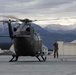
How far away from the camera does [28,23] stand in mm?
28969

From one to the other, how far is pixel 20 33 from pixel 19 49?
1750 millimetres

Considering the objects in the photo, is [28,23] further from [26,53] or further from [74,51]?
[74,51]

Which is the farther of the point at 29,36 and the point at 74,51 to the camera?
the point at 74,51
